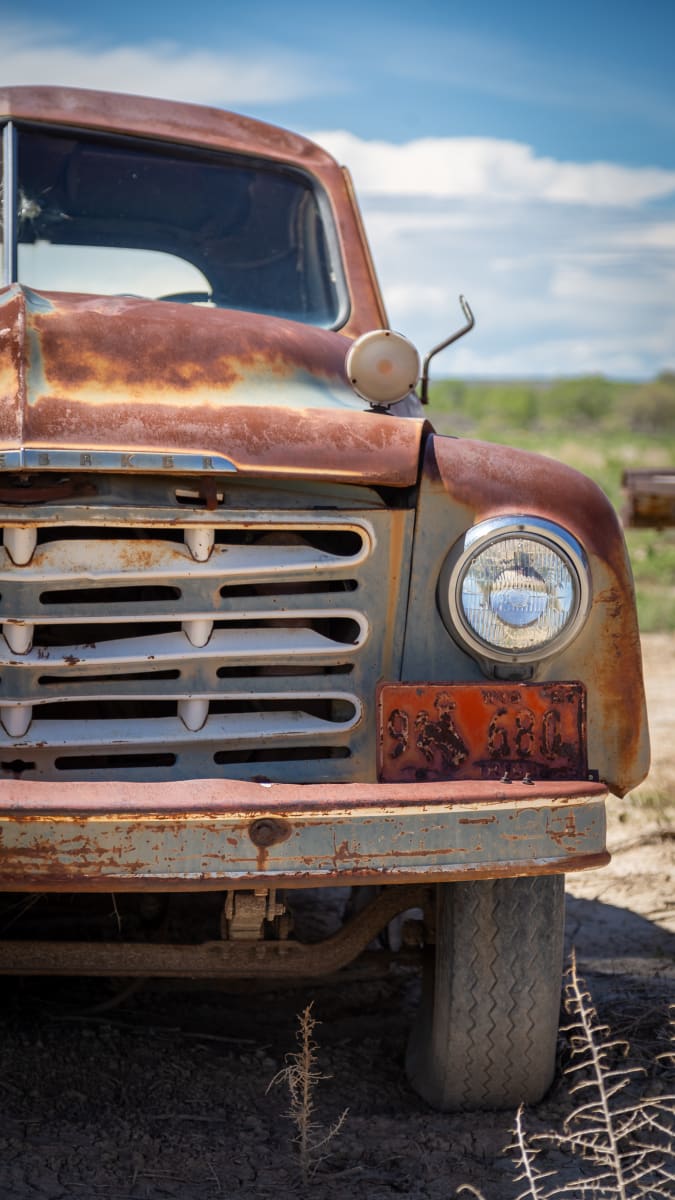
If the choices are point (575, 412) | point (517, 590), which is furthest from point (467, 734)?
point (575, 412)

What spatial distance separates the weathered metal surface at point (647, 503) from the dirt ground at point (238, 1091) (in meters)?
3.97

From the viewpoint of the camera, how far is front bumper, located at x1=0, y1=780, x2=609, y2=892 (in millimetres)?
2184

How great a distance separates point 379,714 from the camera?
7.88ft

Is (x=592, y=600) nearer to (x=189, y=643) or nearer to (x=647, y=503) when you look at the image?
(x=189, y=643)

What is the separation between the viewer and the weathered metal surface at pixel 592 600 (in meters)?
2.49

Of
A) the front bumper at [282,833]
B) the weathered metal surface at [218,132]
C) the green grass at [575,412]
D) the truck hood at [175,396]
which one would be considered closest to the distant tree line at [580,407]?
the green grass at [575,412]

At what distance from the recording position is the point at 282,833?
222cm

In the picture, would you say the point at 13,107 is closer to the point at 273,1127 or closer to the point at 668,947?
the point at 273,1127

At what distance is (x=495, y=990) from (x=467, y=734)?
628 mm

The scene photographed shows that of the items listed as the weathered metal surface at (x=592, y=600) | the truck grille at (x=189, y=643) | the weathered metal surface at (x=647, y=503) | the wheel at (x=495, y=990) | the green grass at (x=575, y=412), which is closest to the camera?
the truck grille at (x=189, y=643)

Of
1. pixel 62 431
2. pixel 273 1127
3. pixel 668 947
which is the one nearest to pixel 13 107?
pixel 62 431

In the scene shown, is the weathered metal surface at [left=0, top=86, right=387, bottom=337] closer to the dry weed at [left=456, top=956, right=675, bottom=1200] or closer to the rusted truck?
the rusted truck

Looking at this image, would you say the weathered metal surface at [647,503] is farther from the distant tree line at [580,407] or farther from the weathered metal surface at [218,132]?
the distant tree line at [580,407]

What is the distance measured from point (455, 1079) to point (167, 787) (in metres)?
1.02
